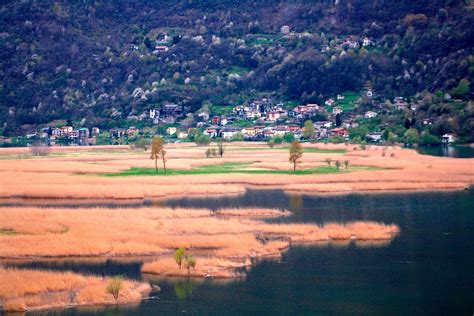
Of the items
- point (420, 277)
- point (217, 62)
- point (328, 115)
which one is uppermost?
point (217, 62)

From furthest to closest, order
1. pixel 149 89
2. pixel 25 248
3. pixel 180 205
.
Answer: pixel 149 89
pixel 180 205
pixel 25 248

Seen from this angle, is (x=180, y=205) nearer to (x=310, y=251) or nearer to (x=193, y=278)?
(x=310, y=251)

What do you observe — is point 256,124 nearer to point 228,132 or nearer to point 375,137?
point 228,132

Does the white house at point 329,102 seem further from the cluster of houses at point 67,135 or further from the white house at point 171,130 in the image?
the cluster of houses at point 67,135

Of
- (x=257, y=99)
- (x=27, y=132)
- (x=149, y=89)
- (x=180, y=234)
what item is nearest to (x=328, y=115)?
(x=257, y=99)

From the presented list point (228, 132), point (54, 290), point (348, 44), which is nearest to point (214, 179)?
point (54, 290)

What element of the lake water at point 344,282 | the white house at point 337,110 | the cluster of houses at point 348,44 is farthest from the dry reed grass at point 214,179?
the cluster of houses at point 348,44
